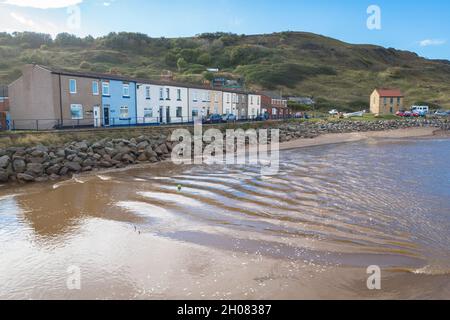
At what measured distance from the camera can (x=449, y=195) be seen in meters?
16.7

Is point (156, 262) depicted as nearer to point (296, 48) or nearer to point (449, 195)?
point (449, 195)

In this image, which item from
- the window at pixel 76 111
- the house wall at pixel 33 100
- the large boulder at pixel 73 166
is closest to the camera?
the large boulder at pixel 73 166

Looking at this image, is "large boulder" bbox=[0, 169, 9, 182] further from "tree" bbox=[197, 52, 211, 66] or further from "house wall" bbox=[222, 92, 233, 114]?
"tree" bbox=[197, 52, 211, 66]

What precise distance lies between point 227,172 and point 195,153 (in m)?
8.46

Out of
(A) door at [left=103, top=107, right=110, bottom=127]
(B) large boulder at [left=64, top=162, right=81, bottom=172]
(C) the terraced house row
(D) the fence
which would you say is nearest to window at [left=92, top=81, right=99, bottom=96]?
(C) the terraced house row

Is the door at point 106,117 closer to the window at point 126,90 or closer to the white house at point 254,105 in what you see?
the window at point 126,90

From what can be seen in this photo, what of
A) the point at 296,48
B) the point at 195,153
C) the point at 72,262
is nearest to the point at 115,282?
the point at 72,262

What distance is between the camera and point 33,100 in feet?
97.6

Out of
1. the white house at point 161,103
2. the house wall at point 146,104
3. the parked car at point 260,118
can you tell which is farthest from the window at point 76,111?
the parked car at point 260,118

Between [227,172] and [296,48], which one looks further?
[296,48]

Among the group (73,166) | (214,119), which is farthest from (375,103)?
(73,166)

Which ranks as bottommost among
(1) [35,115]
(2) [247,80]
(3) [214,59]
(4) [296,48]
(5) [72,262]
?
(5) [72,262]

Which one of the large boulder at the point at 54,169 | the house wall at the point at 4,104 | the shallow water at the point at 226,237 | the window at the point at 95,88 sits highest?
the window at the point at 95,88

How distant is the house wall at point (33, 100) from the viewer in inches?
1133
